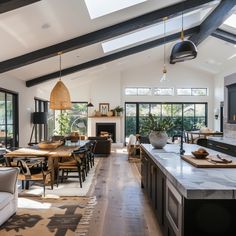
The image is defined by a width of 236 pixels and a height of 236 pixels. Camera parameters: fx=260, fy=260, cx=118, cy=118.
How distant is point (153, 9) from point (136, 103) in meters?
7.49

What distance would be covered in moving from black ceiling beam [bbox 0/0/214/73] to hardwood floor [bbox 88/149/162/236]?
122 inches

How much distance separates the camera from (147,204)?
163 inches

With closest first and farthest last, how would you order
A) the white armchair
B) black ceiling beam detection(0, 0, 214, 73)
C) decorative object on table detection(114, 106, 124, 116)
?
the white armchair
black ceiling beam detection(0, 0, 214, 73)
decorative object on table detection(114, 106, 124, 116)

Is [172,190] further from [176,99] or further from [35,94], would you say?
[176,99]

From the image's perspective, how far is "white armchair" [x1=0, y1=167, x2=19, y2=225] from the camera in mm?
3295

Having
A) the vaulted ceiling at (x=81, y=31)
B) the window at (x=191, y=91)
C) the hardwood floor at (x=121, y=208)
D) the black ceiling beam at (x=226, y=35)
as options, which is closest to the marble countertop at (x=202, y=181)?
the hardwood floor at (x=121, y=208)

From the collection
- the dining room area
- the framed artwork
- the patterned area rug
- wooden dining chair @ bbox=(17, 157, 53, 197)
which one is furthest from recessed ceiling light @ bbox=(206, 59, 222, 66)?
the patterned area rug

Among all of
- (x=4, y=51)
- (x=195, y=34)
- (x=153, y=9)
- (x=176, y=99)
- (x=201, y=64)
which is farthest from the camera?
(x=176, y=99)

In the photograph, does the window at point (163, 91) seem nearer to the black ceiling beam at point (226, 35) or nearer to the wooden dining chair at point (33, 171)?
the black ceiling beam at point (226, 35)

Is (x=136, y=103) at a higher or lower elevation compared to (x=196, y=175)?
higher

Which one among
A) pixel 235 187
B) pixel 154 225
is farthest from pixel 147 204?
pixel 235 187

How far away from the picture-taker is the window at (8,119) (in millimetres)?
6845

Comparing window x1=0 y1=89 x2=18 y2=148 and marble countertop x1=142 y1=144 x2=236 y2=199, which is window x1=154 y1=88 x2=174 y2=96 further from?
marble countertop x1=142 y1=144 x2=236 y2=199

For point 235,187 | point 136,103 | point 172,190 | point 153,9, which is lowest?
point 172,190
